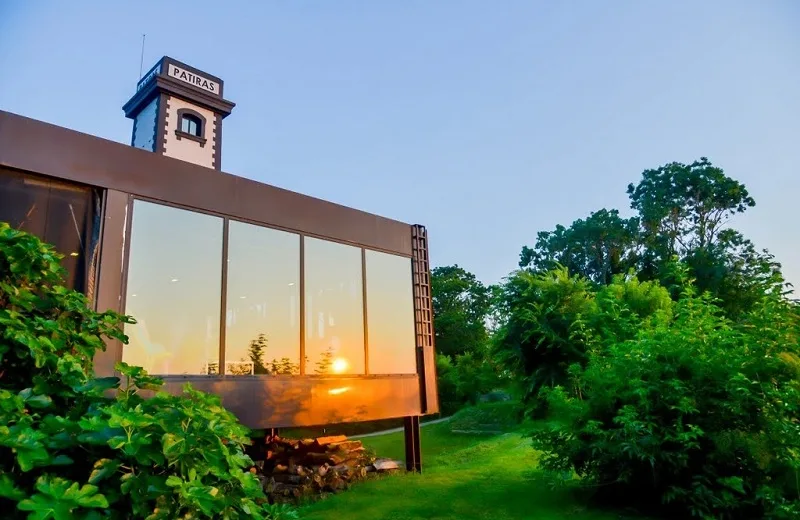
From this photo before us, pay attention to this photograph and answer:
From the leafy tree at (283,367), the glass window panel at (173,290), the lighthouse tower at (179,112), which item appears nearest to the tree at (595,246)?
the lighthouse tower at (179,112)

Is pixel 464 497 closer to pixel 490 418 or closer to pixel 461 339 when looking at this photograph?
pixel 490 418

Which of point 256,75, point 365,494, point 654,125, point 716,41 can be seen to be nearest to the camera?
point 365,494

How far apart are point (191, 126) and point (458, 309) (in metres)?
16.5

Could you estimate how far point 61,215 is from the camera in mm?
5086

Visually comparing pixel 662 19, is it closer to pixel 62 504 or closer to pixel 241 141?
pixel 62 504

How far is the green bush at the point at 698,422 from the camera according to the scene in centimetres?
495

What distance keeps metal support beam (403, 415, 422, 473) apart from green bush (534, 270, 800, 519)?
2747mm

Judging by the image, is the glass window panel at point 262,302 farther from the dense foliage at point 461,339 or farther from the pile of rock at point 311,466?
the dense foliage at point 461,339

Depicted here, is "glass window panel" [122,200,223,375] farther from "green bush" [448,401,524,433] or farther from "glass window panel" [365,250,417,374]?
"green bush" [448,401,524,433]

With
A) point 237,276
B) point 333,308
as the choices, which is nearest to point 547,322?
point 333,308

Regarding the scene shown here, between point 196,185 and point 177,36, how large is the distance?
13989mm

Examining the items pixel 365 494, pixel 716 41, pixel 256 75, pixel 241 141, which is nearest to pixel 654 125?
pixel 716 41

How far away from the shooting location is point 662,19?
12.4 meters

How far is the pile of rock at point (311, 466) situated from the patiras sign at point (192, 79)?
1197cm
